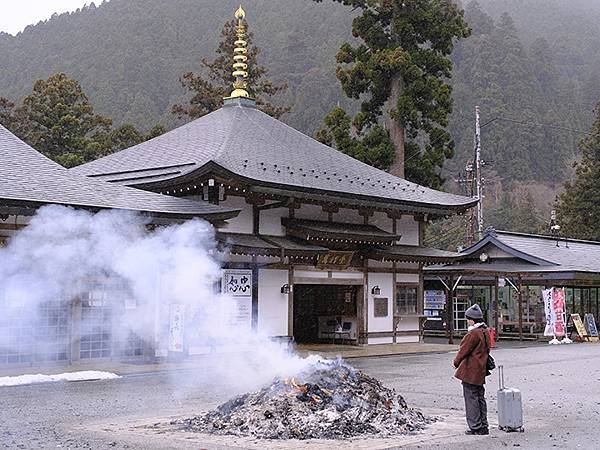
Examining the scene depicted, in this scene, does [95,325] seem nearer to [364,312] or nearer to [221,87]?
[364,312]

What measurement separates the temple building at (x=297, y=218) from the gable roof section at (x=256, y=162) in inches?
2.3

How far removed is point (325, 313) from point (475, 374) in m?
17.5

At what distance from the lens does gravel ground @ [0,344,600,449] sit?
31.6ft

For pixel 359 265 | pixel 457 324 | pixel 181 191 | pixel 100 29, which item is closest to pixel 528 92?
pixel 100 29

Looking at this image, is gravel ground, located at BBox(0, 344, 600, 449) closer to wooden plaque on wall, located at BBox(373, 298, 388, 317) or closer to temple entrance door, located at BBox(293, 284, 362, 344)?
wooden plaque on wall, located at BBox(373, 298, 388, 317)

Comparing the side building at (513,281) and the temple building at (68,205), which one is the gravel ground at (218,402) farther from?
the side building at (513,281)

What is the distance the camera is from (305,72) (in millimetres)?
81000

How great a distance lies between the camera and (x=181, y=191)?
22047 millimetres

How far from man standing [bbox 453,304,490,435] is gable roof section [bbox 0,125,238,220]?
9.62 meters

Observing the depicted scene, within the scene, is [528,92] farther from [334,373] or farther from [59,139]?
[334,373]

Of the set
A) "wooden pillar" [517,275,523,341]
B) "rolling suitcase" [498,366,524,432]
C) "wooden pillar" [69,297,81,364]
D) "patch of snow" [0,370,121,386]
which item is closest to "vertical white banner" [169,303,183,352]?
"wooden pillar" [69,297,81,364]

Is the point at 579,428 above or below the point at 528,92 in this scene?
below

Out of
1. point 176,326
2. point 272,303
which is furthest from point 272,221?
point 176,326

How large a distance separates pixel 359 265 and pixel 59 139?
20511mm
